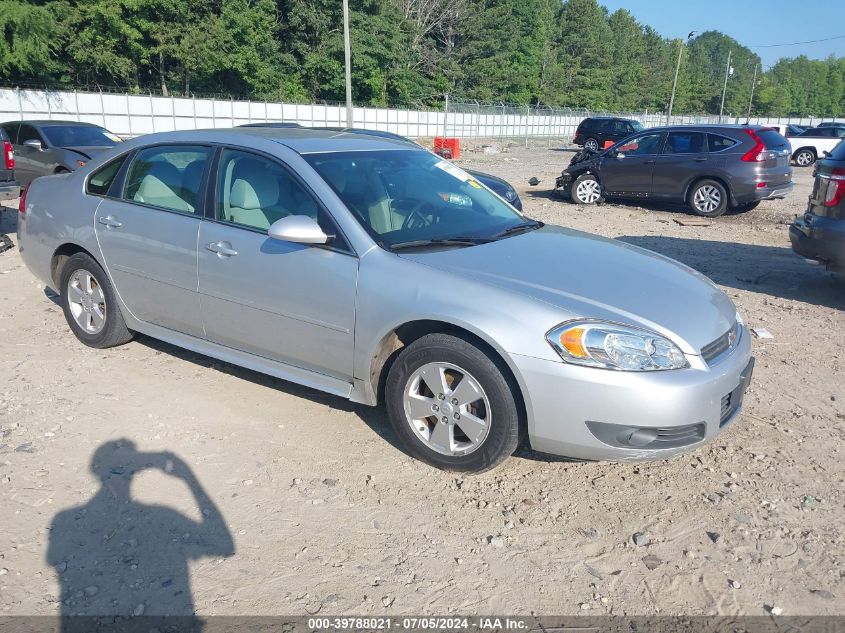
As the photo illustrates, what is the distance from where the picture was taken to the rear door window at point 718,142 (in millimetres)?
12859

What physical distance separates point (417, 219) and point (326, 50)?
160 feet

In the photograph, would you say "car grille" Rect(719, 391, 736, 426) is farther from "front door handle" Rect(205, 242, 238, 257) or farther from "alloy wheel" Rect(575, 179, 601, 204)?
"alloy wheel" Rect(575, 179, 601, 204)

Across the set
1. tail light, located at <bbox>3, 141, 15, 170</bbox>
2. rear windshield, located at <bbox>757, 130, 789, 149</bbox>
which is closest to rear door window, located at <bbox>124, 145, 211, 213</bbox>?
tail light, located at <bbox>3, 141, 15, 170</bbox>

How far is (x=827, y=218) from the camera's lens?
6.66 metres

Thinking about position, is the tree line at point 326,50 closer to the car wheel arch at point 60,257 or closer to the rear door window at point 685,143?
the rear door window at point 685,143

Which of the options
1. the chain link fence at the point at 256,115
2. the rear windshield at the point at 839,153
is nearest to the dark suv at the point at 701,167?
the rear windshield at the point at 839,153

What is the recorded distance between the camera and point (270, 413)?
14.2 ft

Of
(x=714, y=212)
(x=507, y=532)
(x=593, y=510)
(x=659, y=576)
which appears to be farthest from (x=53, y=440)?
(x=714, y=212)

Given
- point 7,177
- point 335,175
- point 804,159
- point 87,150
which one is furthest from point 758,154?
point 804,159

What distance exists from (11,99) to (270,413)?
28.7 m

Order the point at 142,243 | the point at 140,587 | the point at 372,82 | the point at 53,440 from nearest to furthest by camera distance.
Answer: the point at 140,587, the point at 53,440, the point at 142,243, the point at 372,82

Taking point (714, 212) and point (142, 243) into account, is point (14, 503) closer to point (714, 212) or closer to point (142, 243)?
point (142, 243)

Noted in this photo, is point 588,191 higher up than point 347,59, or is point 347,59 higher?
point 347,59

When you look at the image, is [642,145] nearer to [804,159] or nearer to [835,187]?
[835,187]
